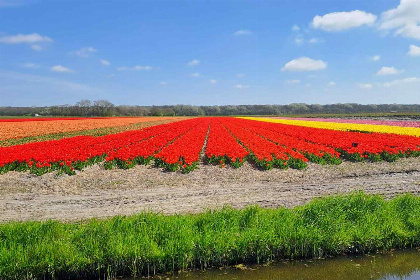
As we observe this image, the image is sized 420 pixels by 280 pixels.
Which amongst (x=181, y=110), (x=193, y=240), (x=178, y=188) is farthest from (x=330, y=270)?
(x=181, y=110)

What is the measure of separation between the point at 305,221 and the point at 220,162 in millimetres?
8737

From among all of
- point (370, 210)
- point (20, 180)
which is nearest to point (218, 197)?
point (370, 210)

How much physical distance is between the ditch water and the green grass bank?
237 millimetres

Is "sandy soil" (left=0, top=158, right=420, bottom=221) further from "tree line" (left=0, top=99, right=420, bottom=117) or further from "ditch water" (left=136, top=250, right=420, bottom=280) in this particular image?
"tree line" (left=0, top=99, right=420, bottom=117)

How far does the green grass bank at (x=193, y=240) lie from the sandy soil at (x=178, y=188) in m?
2.19

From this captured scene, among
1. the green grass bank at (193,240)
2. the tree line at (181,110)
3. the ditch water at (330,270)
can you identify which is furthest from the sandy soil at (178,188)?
the tree line at (181,110)

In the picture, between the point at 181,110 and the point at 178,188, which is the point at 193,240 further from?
the point at 181,110

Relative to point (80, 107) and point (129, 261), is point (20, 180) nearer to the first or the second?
point (129, 261)

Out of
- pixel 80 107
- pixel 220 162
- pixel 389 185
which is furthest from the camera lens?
pixel 80 107

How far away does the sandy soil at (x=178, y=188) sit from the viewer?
9.88 meters

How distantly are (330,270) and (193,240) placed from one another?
8.67 ft

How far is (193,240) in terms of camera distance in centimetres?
647

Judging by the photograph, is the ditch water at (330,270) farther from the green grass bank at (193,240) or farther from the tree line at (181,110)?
the tree line at (181,110)

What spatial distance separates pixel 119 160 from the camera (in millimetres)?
16094
